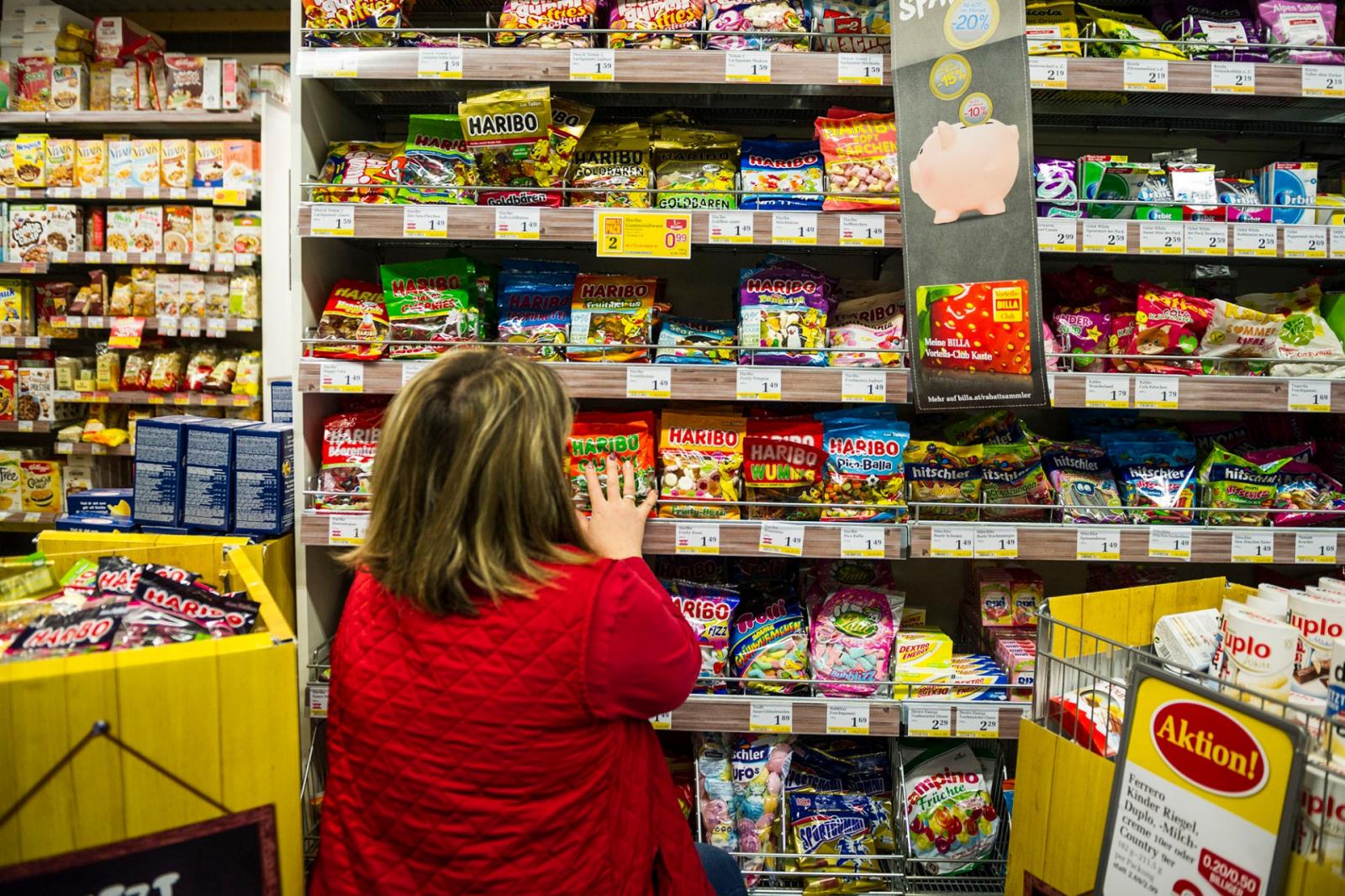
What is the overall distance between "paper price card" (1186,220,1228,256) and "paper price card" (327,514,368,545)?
229 centimetres

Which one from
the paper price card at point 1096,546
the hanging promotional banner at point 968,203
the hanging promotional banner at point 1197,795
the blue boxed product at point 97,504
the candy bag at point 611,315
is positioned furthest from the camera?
the blue boxed product at point 97,504

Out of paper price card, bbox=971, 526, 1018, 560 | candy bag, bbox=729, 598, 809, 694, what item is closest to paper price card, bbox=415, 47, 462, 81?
candy bag, bbox=729, 598, 809, 694

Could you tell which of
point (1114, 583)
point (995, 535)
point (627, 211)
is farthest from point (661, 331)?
point (1114, 583)

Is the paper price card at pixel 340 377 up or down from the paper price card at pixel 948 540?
up

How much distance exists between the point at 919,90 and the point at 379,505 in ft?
5.39

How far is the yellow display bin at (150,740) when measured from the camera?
1167mm

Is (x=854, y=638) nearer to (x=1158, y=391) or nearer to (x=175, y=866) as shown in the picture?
(x=1158, y=391)

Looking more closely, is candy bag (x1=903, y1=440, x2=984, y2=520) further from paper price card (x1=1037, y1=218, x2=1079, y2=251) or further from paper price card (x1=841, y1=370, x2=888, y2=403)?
paper price card (x1=1037, y1=218, x2=1079, y2=251)

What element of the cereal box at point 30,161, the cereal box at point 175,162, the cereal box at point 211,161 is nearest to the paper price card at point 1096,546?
the cereal box at point 211,161

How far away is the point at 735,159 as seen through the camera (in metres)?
2.38

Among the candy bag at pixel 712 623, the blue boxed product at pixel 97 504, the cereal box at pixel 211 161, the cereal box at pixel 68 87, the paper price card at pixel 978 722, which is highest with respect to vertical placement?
the cereal box at pixel 68 87

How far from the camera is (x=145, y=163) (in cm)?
404

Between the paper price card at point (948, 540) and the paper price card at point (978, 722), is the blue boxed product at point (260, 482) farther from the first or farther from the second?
the paper price card at point (978, 722)

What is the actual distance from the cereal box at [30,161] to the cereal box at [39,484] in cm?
142
